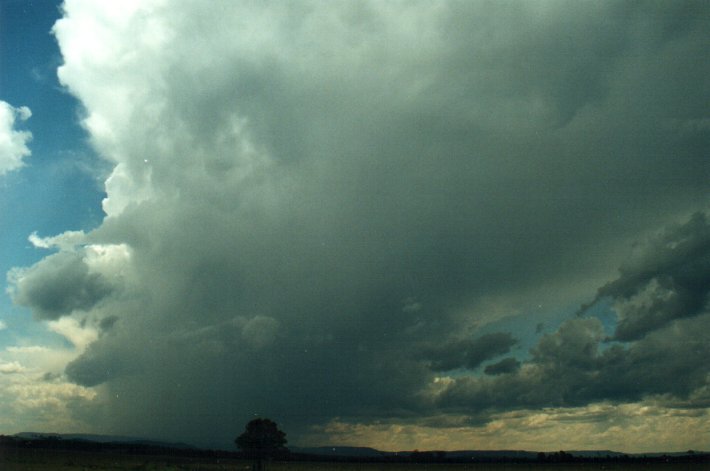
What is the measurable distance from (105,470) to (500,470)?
12297cm

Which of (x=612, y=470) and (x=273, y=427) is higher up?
(x=273, y=427)

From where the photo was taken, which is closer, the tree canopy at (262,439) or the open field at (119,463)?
the open field at (119,463)

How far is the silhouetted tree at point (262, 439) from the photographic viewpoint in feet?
418

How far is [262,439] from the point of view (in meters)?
127

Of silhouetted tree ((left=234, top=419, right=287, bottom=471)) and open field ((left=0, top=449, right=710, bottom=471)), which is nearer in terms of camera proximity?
open field ((left=0, top=449, right=710, bottom=471))

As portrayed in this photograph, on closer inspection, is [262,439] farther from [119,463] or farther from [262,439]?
[119,463]

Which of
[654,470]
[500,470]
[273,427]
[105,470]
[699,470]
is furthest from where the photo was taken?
[500,470]

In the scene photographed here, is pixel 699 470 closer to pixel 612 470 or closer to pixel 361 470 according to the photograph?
pixel 612 470

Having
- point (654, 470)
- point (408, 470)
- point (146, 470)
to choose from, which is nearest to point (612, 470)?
point (654, 470)

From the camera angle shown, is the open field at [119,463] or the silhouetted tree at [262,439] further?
the silhouetted tree at [262,439]

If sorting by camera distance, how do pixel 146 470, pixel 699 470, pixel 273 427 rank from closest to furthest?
pixel 146 470
pixel 273 427
pixel 699 470

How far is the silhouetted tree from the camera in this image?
12750cm

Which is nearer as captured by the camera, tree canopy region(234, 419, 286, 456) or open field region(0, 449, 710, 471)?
open field region(0, 449, 710, 471)

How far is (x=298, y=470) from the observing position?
133250 millimetres
